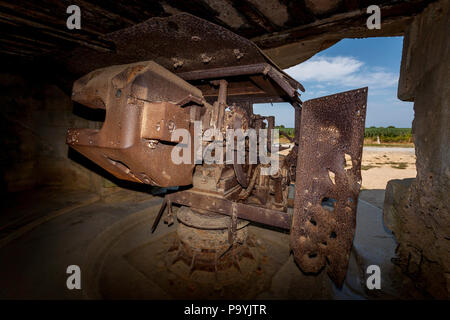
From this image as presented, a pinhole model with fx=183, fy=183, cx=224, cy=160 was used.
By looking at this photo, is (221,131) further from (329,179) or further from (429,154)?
(429,154)

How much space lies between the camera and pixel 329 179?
1.38m

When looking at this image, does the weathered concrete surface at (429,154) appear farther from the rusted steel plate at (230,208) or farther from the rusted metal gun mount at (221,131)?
the rusted steel plate at (230,208)

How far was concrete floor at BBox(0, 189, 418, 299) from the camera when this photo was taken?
192 cm

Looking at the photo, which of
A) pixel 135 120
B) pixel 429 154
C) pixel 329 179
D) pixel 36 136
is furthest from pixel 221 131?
pixel 36 136

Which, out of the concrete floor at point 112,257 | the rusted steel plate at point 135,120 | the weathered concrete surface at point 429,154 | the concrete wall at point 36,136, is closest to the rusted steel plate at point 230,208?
the rusted steel plate at point 135,120

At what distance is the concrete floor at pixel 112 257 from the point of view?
1916mm

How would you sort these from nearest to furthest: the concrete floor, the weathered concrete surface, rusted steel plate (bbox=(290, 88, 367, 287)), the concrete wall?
rusted steel plate (bbox=(290, 88, 367, 287))
the weathered concrete surface
the concrete floor
the concrete wall

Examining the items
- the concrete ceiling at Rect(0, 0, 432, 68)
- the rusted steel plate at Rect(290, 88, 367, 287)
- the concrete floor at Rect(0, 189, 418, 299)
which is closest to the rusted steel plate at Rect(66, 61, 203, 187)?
the concrete ceiling at Rect(0, 0, 432, 68)

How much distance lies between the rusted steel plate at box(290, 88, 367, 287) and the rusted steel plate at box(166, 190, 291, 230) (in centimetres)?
27

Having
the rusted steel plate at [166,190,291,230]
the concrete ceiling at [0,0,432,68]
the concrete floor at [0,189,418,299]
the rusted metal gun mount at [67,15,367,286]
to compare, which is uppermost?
the concrete ceiling at [0,0,432,68]

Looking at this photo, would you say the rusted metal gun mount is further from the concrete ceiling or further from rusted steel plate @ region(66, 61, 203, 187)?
the concrete ceiling
